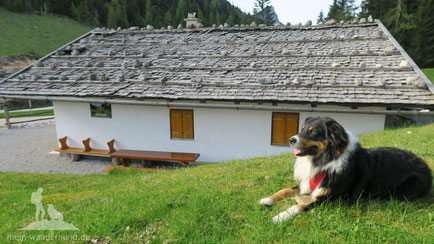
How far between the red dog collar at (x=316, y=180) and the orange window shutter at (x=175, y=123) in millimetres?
7584

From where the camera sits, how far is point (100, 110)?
35.0 feet

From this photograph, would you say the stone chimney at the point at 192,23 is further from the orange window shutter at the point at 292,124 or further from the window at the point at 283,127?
the orange window shutter at the point at 292,124

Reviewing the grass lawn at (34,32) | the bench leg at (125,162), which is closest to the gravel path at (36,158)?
the bench leg at (125,162)

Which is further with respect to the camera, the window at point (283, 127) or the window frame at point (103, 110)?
the window frame at point (103, 110)

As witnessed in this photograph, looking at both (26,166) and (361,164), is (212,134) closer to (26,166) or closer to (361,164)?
(361,164)

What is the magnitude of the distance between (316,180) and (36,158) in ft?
44.2

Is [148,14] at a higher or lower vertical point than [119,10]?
lower

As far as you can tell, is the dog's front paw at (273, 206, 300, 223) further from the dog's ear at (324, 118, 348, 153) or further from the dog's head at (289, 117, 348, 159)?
the dog's ear at (324, 118, 348, 153)

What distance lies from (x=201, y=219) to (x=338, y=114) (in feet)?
23.9

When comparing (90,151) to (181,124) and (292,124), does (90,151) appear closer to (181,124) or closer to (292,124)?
(181,124)

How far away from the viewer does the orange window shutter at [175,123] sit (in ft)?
32.8

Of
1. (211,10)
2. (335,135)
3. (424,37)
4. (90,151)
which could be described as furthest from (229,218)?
(211,10)

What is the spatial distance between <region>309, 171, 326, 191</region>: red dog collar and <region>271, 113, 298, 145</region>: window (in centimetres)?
629

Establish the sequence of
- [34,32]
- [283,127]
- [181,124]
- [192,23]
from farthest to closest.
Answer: [34,32] < [192,23] < [181,124] < [283,127]
